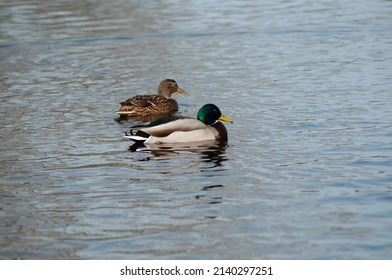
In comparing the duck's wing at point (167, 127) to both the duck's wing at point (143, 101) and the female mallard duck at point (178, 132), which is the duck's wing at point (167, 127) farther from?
the duck's wing at point (143, 101)

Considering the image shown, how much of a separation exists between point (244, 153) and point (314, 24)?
42.8ft

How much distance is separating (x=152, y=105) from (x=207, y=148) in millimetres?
3465

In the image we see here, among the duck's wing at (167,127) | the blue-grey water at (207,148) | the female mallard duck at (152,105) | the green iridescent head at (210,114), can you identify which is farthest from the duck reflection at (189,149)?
the female mallard duck at (152,105)

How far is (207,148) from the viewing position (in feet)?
47.2

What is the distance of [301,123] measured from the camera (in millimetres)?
15328

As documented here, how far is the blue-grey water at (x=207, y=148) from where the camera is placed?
986cm

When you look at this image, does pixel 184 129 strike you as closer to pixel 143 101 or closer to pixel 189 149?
pixel 189 149

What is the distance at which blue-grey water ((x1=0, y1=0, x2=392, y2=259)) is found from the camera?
9859mm

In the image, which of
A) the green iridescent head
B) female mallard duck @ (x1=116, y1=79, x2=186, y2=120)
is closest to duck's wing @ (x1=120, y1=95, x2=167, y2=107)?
female mallard duck @ (x1=116, y1=79, x2=186, y2=120)

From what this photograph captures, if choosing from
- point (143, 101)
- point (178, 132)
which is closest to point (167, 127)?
point (178, 132)

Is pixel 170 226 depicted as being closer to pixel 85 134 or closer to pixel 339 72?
pixel 85 134

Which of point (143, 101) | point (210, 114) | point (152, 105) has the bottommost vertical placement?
point (152, 105)

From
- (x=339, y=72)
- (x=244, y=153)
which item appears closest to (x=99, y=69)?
(x=339, y=72)

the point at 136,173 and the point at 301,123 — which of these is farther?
the point at 301,123
